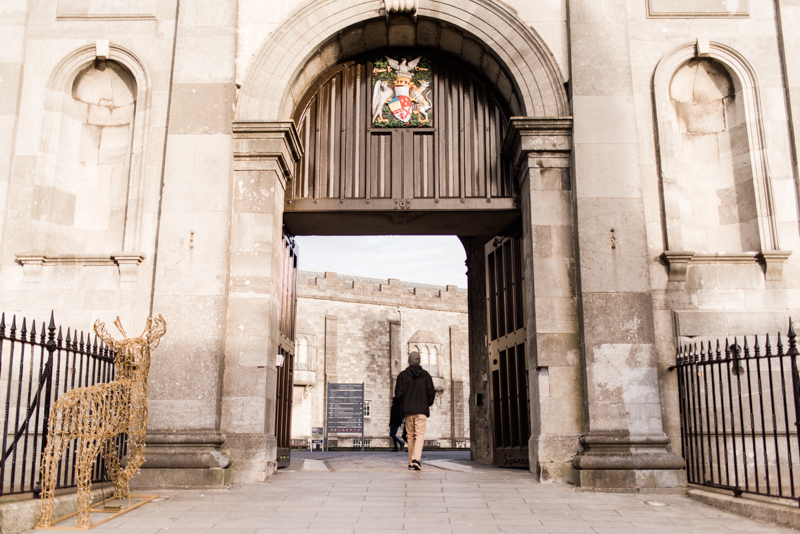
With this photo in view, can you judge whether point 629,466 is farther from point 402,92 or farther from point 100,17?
point 100,17

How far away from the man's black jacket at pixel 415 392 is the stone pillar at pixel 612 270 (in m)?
2.53

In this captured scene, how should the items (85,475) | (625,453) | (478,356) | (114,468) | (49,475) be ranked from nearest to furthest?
(49,475) < (85,475) < (114,468) < (625,453) < (478,356)

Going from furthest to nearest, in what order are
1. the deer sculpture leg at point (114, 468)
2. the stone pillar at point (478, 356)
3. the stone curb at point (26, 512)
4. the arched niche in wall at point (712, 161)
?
the stone pillar at point (478, 356)
the arched niche in wall at point (712, 161)
the deer sculpture leg at point (114, 468)
the stone curb at point (26, 512)

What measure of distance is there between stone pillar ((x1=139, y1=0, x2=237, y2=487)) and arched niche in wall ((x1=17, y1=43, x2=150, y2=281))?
554mm

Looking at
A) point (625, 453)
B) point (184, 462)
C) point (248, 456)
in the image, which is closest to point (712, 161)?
point (625, 453)

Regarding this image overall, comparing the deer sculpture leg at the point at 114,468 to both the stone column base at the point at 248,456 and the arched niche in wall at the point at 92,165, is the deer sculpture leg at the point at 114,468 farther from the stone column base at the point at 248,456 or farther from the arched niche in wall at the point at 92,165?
the arched niche in wall at the point at 92,165

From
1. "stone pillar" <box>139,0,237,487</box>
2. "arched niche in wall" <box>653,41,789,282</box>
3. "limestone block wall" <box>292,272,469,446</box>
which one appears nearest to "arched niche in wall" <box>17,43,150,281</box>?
"stone pillar" <box>139,0,237,487</box>

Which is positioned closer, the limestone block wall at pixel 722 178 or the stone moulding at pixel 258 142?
the limestone block wall at pixel 722 178

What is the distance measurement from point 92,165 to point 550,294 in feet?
20.7

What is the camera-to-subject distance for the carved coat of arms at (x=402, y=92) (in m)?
10.3

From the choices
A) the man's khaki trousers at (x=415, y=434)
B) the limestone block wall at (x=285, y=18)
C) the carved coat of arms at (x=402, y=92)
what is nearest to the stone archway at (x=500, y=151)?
the limestone block wall at (x=285, y=18)

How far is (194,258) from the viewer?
8852 millimetres

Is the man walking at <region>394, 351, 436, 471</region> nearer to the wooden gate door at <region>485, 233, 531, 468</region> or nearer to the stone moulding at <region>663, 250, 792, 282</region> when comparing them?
the wooden gate door at <region>485, 233, 531, 468</region>

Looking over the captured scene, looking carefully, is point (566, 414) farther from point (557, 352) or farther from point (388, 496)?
point (388, 496)
